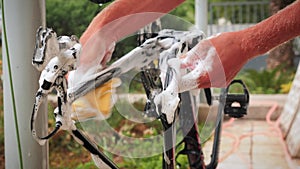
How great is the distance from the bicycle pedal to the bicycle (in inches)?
1.6

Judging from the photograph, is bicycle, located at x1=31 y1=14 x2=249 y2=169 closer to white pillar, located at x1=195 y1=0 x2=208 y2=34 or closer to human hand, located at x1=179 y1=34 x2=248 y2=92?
human hand, located at x1=179 y1=34 x2=248 y2=92

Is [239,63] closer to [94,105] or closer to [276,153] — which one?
[94,105]

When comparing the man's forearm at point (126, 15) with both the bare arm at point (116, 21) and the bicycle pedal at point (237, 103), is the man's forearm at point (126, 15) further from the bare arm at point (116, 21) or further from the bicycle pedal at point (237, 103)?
the bicycle pedal at point (237, 103)

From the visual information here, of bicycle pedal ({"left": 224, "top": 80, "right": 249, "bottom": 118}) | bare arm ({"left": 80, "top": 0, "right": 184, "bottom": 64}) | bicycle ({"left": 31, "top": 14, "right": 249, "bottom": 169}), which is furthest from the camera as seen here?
bicycle pedal ({"left": 224, "top": 80, "right": 249, "bottom": 118})

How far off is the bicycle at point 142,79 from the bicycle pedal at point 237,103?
4cm

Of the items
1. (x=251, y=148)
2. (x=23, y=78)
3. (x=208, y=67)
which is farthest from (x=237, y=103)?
(x=251, y=148)

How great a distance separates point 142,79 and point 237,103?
0.20 m

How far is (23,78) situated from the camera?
0.45 metres

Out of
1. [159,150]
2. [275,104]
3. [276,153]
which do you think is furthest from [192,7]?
[275,104]

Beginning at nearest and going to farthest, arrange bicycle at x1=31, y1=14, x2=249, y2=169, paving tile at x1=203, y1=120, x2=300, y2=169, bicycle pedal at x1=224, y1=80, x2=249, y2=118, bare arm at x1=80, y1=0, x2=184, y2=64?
1. bicycle at x1=31, y1=14, x2=249, y2=169
2. bare arm at x1=80, y1=0, x2=184, y2=64
3. bicycle pedal at x1=224, y1=80, x2=249, y2=118
4. paving tile at x1=203, y1=120, x2=300, y2=169

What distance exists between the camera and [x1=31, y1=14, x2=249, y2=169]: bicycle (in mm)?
348

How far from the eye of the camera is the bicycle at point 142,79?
35 cm

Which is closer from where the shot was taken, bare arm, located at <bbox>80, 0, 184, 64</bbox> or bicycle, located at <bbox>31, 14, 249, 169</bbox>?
bicycle, located at <bbox>31, 14, 249, 169</bbox>

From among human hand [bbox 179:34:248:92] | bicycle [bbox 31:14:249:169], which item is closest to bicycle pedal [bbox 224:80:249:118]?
bicycle [bbox 31:14:249:169]
